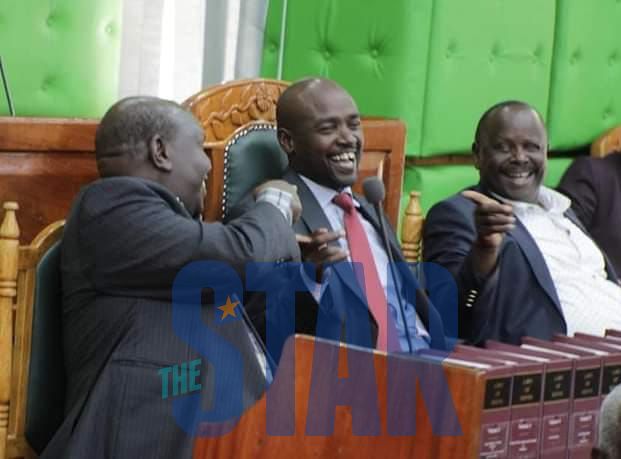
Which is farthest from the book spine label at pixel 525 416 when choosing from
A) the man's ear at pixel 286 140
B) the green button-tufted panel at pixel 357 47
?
the green button-tufted panel at pixel 357 47

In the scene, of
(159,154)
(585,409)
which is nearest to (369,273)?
(159,154)

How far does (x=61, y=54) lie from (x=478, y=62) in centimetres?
164

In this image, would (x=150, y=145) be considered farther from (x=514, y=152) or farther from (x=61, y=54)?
(x=514, y=152)

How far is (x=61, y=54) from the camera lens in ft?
12.0

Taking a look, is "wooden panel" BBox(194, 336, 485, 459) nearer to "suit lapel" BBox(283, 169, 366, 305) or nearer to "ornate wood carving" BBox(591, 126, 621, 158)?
"suit lapel" BBox(283, 169, 366, 305)

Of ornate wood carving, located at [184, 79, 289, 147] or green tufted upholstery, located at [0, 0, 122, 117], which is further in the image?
green tufted upholstery, located at [0, 0, 122, 117]

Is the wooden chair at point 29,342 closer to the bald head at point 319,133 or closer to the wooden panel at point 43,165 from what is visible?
the wooden panel at point 43,165

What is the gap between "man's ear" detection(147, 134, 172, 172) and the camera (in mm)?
2910

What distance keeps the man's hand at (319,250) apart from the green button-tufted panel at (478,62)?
1626 mm

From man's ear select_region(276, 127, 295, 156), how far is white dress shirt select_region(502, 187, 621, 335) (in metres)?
0.70

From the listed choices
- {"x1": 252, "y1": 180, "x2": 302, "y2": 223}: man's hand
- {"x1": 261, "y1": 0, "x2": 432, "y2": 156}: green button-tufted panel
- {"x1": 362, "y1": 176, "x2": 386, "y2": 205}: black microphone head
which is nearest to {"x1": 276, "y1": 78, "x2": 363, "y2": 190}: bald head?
{"x1": 252, "y1": 180, "x2": 302, "y2": 223}: man's hand

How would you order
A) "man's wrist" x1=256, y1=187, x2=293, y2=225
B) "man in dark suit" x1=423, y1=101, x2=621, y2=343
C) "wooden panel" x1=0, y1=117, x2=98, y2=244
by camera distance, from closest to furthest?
"man's wrist" x1=256, y1=187, x2=293, y2=225 < "wooden panel" x1=0, y1=117, x2=98, y2=244 < "man in dark suit" x1=423, y1=101, x2=621, y2=343

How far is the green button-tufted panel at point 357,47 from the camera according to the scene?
4.44 m

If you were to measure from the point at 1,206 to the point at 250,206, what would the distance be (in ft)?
1.84
